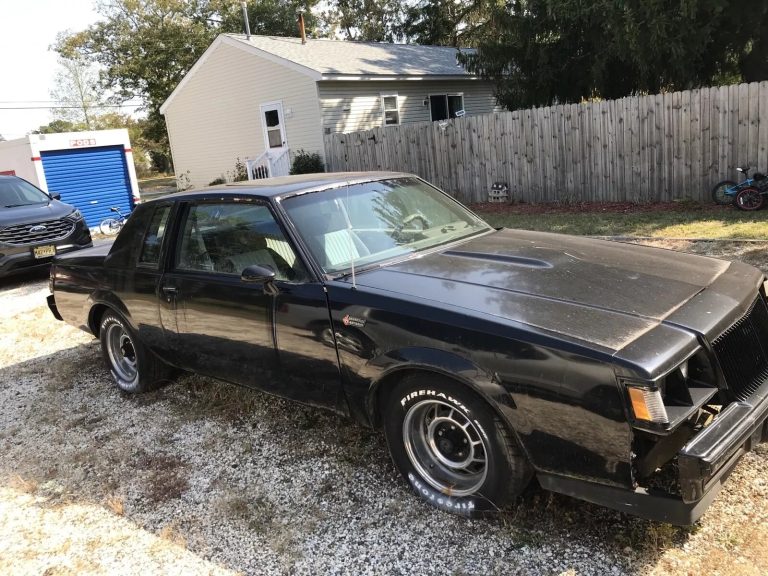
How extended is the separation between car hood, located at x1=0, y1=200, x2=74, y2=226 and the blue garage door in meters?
5.88

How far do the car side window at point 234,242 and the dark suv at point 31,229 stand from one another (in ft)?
22.2

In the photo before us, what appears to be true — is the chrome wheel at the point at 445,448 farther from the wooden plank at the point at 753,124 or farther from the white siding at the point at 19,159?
the white siding at the point at 19,159

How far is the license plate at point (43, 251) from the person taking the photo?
9609mm

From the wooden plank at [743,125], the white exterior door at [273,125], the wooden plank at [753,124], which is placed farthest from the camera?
the white exterior door at [273,125]

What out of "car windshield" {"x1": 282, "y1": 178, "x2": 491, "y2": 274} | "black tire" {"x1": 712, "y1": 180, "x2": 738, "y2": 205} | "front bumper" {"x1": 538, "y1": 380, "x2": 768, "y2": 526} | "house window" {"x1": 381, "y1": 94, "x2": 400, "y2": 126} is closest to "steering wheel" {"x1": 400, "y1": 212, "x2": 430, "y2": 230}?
"car windshield" {"x1": 282, "y1": 178, "x2": 491, "y2": 274}

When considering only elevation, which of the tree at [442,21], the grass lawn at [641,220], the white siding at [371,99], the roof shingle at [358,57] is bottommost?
the grass lawn at [641,220]

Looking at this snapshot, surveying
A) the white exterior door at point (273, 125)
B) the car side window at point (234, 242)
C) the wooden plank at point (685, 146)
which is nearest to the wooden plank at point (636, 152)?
the wooden plank at point (685, 146)

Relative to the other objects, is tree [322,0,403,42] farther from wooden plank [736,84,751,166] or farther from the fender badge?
the fender badge

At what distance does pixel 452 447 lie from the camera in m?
2.93

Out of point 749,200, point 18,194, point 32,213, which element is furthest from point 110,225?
point 749,200

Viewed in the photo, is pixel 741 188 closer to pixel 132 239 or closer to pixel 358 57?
pixel 132 239

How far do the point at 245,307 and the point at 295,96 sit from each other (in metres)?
16.6

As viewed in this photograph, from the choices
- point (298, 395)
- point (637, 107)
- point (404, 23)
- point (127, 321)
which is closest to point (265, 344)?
point (298, 395)

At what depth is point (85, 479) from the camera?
12.2ft
